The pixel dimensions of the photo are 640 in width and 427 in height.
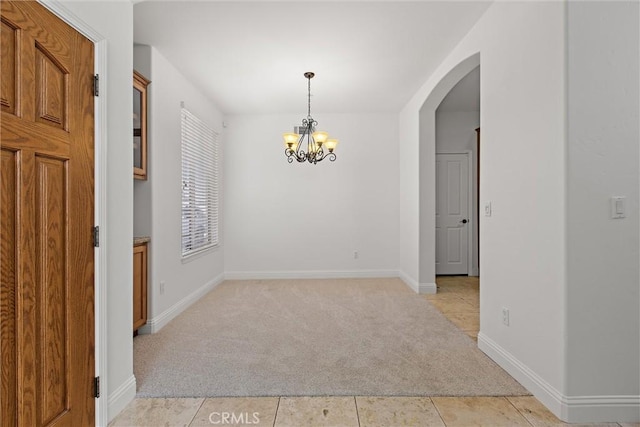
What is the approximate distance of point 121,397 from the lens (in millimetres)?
2105

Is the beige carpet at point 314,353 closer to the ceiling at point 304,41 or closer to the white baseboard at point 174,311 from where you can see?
the white baseboard at point 174,311

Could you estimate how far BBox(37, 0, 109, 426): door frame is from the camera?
1905mm

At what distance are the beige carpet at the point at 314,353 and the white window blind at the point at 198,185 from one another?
87cm

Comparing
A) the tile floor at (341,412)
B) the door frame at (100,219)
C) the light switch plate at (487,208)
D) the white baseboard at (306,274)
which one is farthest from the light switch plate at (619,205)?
the white baseboard at (306,274)

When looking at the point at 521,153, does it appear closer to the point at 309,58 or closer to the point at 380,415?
the point at 380,415

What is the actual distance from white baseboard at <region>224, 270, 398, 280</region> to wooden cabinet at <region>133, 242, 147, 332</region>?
2648mm

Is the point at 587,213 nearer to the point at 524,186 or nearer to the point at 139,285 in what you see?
the point at 524,186

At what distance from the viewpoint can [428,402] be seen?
2.16m

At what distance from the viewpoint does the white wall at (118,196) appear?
2002 millimetres

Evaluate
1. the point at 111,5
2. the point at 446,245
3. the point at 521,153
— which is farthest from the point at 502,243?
the point at 446,245

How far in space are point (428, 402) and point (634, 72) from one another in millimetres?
2204

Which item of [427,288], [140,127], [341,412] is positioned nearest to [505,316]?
[341,412]

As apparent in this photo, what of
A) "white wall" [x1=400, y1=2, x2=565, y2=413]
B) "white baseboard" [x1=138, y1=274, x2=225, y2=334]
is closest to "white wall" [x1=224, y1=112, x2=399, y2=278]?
"white baseboard" [x1=138, y1=274, x2=225, y2=334]

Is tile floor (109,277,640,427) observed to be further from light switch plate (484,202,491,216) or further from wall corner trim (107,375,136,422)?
light switch plate (484,202,491,216)
